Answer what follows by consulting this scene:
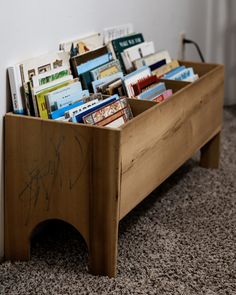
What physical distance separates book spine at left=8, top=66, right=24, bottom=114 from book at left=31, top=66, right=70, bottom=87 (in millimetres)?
49

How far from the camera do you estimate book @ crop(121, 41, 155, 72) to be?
6.21 feet

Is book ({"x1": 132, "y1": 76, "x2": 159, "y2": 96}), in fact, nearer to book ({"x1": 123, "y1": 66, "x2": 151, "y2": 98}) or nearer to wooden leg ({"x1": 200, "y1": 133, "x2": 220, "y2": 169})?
book ({"x1": 123, "y1": 66, "x2": 151, "y2": 98})

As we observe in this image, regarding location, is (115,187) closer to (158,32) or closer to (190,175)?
(190,175)

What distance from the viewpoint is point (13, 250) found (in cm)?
154

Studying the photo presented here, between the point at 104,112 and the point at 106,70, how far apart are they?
272 millimetres

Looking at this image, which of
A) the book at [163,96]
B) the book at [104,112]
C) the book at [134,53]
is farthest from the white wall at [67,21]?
the book at [163,96]

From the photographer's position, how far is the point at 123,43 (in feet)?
6.31

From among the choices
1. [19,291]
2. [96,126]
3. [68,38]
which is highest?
[68,38]

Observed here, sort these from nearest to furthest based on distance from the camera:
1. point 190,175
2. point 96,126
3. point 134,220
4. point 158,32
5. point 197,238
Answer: point 96,126, point 197,238, point 134,220, point 190,175, point 158,32

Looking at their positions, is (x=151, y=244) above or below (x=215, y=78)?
below

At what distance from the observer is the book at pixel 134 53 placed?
1.89 metres

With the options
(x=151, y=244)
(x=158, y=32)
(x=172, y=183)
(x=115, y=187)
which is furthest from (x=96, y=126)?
(x=158, y=32)

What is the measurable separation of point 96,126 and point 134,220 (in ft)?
1.67

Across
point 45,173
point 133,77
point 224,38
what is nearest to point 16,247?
point 45,173
